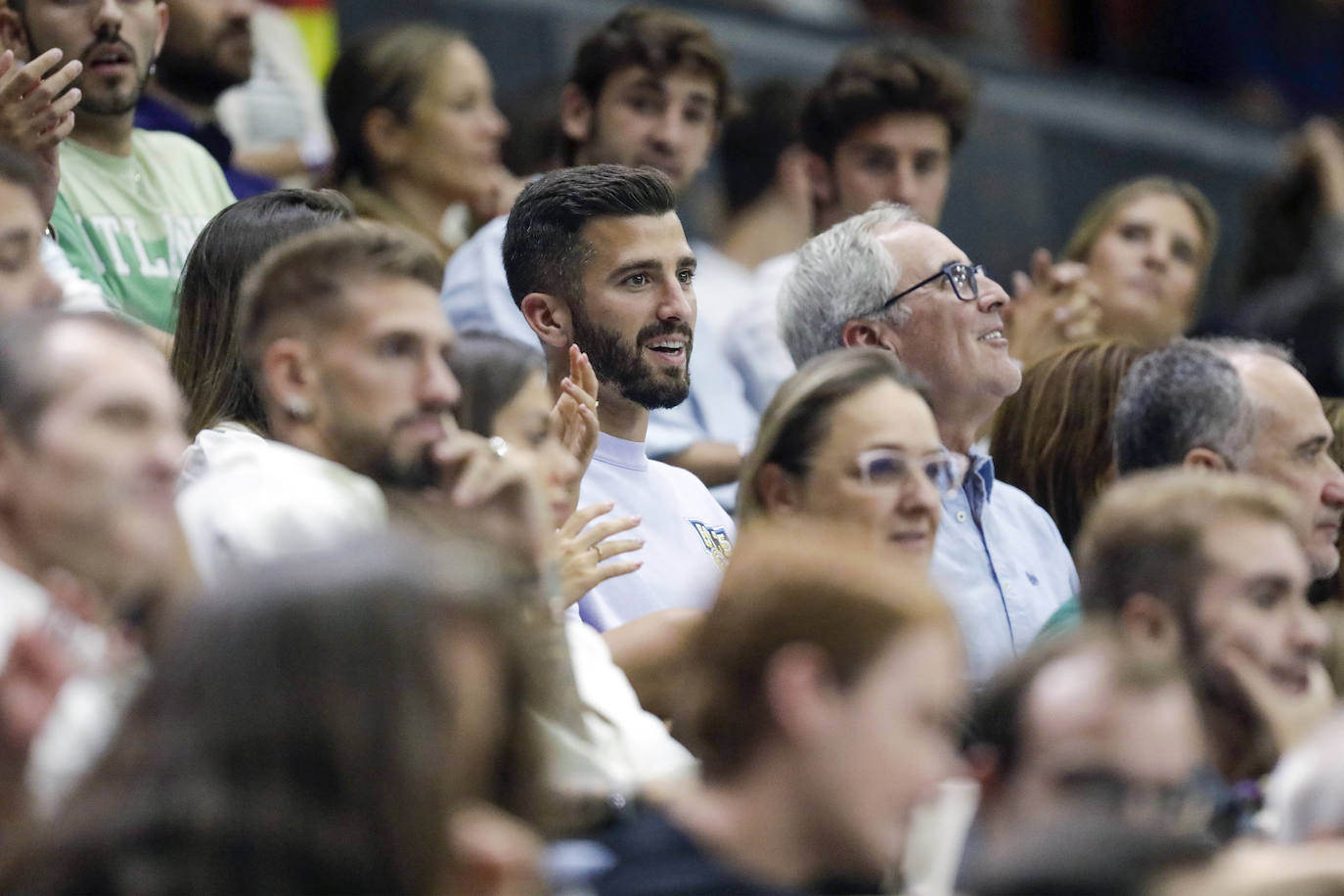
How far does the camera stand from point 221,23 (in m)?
5.05

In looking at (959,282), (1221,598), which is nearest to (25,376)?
(1221,598)

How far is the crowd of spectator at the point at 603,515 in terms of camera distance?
1.79 meters

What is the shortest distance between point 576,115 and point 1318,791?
332cm

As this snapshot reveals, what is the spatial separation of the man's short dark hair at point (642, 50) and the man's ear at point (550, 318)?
140cm

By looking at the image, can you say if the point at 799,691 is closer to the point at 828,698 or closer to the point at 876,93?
the point at 828,698

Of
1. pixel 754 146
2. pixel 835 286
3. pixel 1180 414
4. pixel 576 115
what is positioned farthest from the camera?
pixel 754 146

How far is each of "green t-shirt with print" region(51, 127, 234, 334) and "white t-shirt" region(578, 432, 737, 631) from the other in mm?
936

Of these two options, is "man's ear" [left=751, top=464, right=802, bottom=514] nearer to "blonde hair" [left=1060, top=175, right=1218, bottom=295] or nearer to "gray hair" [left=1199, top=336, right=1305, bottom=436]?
"gray hair" [left=1199, top=336, right=1305, bottom=436]

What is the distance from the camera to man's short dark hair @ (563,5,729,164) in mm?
5512

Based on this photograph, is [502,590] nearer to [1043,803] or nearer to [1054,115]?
[1043,803]

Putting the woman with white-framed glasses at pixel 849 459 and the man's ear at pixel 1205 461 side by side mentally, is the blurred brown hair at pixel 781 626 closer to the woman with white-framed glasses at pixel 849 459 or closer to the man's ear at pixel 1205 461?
the woman with white-framed glasses at pixel 849 459

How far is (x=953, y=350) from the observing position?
4309mm

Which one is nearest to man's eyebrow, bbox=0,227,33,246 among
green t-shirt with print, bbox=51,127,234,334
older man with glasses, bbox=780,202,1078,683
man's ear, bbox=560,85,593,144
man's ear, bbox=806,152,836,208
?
green t-shirt with print, bbox=51,127,234,334

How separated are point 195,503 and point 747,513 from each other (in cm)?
103
